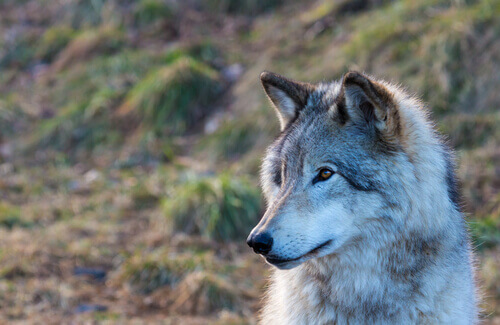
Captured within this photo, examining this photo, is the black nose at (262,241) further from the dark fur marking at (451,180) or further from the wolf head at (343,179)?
the dark fur marking at (451,180)

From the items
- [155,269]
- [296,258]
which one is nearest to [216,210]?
[155,269]

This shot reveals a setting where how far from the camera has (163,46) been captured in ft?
37.1

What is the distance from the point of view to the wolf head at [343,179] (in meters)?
2.77

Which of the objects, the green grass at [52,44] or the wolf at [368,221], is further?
the green grass at [52,44]

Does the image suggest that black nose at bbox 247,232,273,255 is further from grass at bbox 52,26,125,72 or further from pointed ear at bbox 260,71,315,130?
grass at bbox 52,26,125,72

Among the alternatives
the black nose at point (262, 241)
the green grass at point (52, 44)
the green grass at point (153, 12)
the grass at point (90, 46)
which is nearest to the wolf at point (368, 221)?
the black nose at point (262, 241)

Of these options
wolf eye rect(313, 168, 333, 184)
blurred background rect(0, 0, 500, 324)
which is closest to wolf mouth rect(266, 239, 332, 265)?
wolf eye rect(313, 168, 333, 184)

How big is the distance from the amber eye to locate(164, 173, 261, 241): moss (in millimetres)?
3750

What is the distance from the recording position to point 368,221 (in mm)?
2836

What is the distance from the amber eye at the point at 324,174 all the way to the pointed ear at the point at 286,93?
0.52m

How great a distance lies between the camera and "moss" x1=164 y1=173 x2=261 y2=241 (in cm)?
664

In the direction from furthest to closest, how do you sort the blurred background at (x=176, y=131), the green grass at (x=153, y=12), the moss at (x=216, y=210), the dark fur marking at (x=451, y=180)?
1. the green grass at (x=153, y=12)
2. the moss at (x=216, y=210)
3. the blurred background at (x=176, y=131)
4. the dark fur marking at (x=451, y=180)

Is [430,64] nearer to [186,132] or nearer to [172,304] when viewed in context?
[186,132]

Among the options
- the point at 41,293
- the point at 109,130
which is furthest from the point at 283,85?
the point at 109,130
